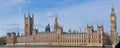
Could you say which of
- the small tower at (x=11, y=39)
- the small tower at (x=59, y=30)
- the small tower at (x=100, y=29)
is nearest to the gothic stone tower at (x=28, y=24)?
the small tower at (x=11, y=39)

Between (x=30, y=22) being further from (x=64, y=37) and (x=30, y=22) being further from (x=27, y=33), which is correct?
(x=64, y=37)

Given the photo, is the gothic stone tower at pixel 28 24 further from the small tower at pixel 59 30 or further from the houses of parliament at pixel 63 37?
the small tower at pixel 59 30

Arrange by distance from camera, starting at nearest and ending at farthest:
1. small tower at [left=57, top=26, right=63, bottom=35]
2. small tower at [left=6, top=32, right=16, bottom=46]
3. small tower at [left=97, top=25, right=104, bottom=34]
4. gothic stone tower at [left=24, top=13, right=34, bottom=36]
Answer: small tower at [left=97, top=25, right=104, bottom=34], small tower at [left=57, top=26, right=63, bottom=35], small tower at [left=6, top=32, right=16, bottom=46], gothic stone tower at [left=24, top=13, right=34, bottom=36]

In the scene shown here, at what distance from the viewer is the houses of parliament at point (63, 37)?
368 ft

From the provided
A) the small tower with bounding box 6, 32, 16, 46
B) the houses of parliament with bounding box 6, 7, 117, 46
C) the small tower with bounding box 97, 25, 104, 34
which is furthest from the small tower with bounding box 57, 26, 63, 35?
the small tower with bounding box 6, 32, 16, 46

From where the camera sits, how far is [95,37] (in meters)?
Result: 112

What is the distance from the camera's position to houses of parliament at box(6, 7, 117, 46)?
112312 mm

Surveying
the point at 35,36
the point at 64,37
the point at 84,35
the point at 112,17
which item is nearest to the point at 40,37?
the point at 35,36

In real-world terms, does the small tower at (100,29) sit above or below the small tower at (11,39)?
above

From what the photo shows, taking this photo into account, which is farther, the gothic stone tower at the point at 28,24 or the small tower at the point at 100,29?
the gothic stone tower at the point at 28,24

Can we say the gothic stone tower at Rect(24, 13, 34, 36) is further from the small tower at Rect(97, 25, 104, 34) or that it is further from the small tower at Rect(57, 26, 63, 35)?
the small tower at Rect(97, 25, 104, 34)

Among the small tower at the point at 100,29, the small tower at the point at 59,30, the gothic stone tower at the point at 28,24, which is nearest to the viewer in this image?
the small tower at the point at 100,29

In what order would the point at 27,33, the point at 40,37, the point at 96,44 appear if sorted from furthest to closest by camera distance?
1. the point at 27,33
2. the point at 40,37
3. the point at 96,44

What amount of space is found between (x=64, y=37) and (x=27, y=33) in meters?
27.9
